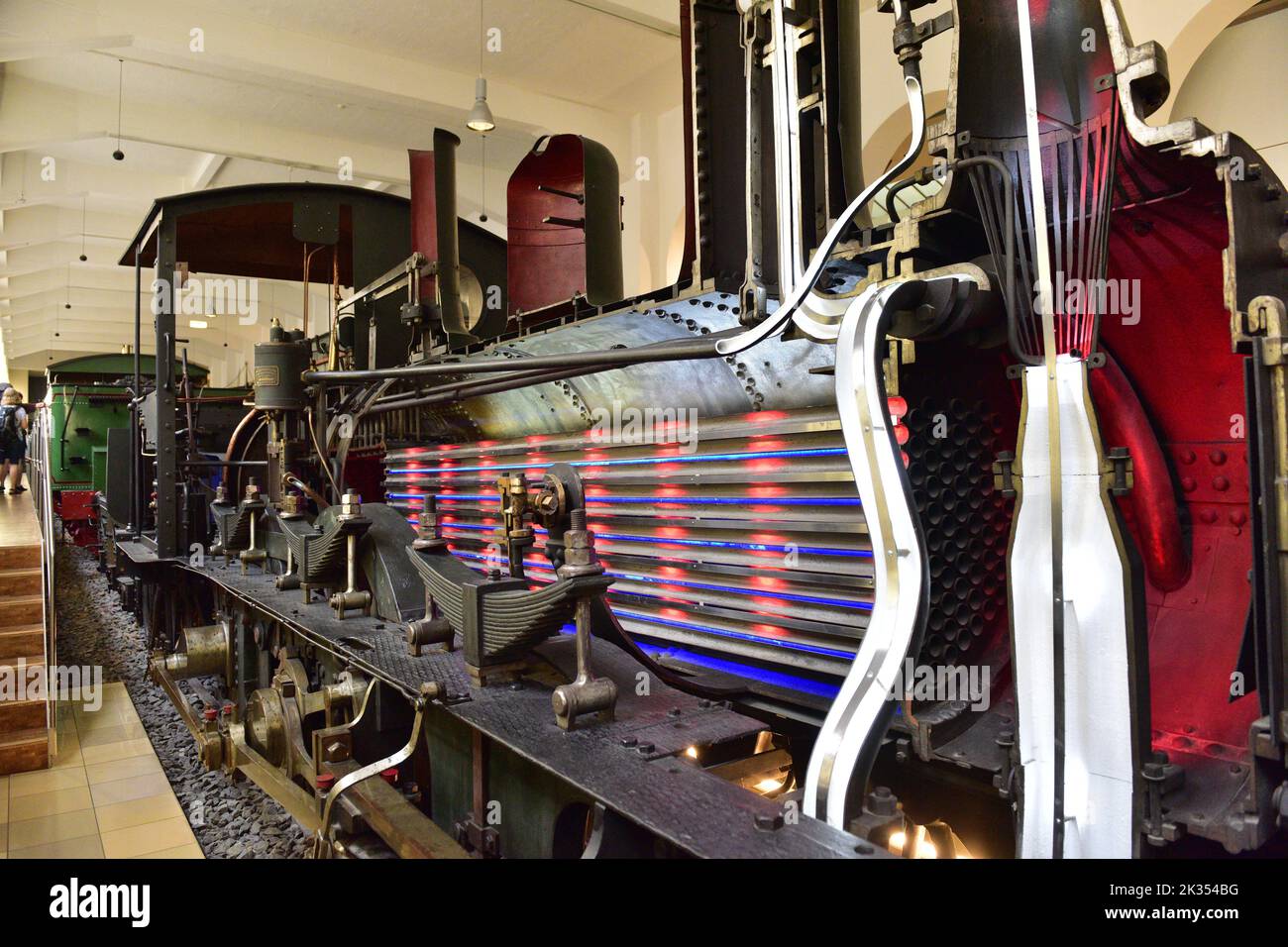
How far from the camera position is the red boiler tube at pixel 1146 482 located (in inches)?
78.0

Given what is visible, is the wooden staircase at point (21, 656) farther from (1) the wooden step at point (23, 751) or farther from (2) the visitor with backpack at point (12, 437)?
(2) the visitor with backpack at point (12, 437)

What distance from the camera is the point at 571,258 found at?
5.04 m

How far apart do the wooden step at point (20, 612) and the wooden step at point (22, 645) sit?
10 cm

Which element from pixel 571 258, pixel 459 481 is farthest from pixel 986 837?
pixel 571 258

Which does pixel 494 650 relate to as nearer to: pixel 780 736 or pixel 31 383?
pixel 780 736

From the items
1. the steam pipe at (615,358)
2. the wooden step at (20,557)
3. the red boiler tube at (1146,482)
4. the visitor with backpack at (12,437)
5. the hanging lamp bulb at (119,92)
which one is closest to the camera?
the red boiler tube at (1146,482)

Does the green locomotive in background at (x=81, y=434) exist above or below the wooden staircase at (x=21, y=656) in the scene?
above

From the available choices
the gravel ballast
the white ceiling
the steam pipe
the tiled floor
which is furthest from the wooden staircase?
the white ceiling

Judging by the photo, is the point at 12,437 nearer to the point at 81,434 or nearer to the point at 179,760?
the point at 81,434

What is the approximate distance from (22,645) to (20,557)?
631 millimetres

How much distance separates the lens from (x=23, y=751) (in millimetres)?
3914

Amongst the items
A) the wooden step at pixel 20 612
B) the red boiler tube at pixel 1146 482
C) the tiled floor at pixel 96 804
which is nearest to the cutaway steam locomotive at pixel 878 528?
the red boiler tube at pixel 1146 482

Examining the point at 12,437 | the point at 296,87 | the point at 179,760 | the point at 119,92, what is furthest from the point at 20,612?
the point at 12,437
